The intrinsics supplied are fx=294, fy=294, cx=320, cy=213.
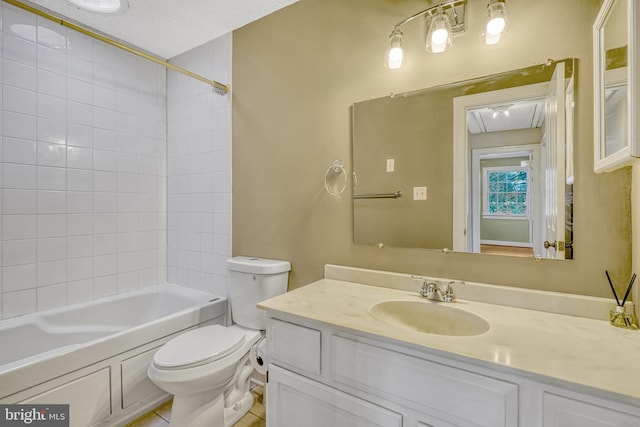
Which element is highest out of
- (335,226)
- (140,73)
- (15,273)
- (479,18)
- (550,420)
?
(140,73)

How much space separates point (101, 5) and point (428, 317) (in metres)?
2.47

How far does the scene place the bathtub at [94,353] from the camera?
137 centimetres

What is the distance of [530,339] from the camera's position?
0.89 metres

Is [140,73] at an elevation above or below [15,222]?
above

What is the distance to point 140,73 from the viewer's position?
2.41 m

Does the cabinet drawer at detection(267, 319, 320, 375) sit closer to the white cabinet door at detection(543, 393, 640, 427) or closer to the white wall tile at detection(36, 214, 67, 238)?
the white cabinet door at detection(543, 393, 640, 427)

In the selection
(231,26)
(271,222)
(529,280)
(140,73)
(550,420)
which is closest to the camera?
(550,420)

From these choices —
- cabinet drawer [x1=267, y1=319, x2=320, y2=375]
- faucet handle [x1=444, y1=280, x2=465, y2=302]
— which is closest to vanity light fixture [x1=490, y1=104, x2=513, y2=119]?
faucet handle [x1=444, y1=280, x2=465, y2=302]

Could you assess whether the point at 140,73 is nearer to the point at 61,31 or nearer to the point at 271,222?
the point at 61,31

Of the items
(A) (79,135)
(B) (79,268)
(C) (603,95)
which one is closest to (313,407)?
(C) (603,95)

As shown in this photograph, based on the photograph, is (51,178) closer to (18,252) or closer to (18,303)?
(18,252)

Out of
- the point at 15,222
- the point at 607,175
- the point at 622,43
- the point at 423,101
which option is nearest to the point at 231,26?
the point at 423,101

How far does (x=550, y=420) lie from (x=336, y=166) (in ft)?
4.27

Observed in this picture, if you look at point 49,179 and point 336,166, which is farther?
point 49,179
